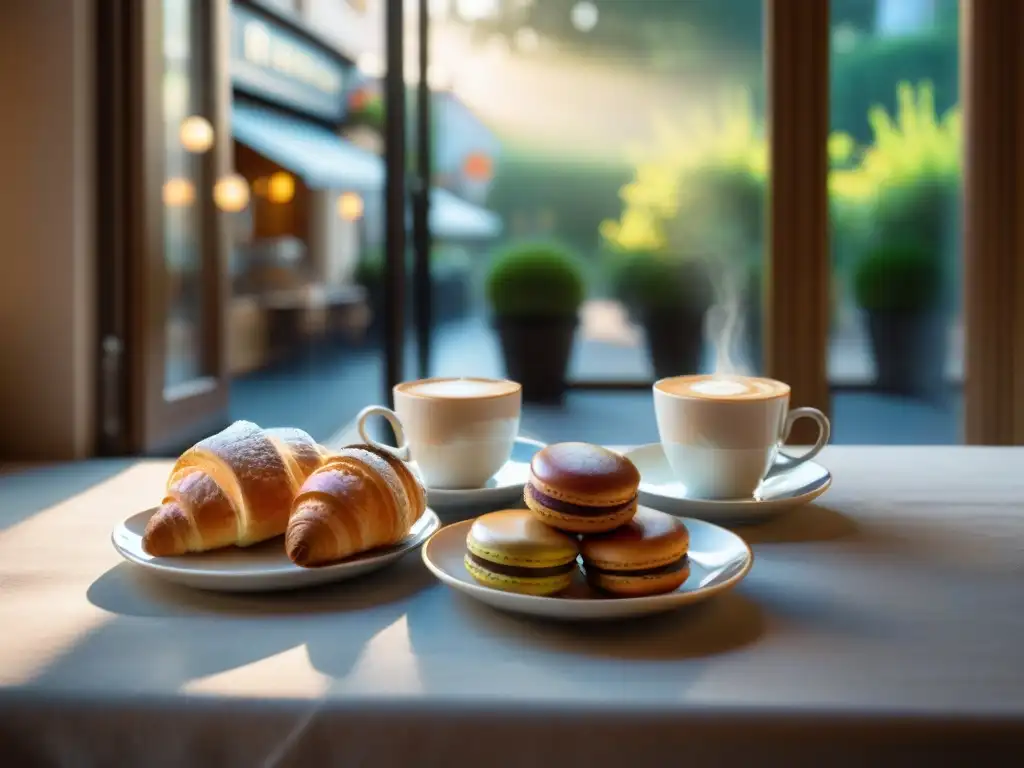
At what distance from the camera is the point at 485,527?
608 millimetres

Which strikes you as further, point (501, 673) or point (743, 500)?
point (743, 500)

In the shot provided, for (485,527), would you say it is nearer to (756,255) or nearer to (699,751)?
(699,751)

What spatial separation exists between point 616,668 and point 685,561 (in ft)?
0.33

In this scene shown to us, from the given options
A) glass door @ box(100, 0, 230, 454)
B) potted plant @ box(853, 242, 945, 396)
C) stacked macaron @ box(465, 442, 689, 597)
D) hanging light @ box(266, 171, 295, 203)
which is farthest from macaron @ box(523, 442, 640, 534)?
hanging light @ box(266, 171, 295, 203)

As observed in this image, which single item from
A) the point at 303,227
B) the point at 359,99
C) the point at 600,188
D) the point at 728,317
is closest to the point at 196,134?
the point at 359,99

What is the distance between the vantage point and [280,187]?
4.04m

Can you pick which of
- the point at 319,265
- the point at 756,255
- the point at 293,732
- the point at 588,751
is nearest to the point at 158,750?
the point at 293,732

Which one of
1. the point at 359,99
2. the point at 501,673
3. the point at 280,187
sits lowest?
the point at 501,673

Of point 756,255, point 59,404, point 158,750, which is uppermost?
point 756,255

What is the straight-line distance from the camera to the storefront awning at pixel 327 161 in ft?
8.73

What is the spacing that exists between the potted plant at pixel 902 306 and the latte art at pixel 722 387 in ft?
4.75

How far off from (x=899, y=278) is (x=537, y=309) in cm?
92

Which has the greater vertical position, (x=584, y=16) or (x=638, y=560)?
(x=584, y=16)

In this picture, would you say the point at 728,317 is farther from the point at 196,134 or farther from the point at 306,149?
the point at 306,149
